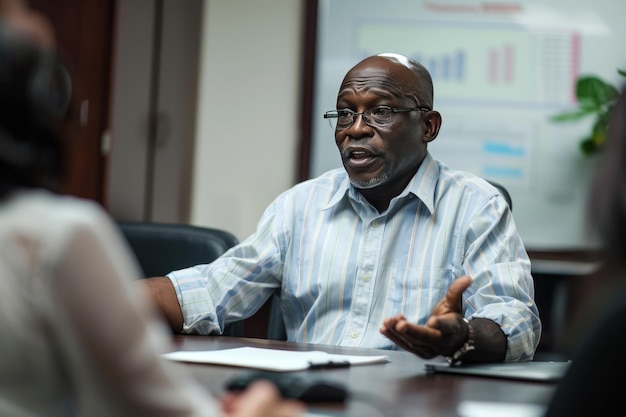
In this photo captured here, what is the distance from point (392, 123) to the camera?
2.45 metres

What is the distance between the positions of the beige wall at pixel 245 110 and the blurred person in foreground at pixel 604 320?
3205 mm

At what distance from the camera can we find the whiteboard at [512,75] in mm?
3910

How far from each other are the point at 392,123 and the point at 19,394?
177 centimetres

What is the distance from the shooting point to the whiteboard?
391 cm

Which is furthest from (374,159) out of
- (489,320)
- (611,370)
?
(611,370)

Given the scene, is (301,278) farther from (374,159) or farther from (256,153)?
(256,153)

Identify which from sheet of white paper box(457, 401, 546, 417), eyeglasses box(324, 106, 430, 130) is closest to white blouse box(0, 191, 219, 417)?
Answer: sheet of white paper box(457, 401, 546, 417)

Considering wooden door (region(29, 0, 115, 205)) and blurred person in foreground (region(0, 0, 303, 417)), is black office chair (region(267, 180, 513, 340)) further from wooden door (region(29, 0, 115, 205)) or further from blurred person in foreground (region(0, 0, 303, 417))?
wooden door (region(29, 0, 115, 205))

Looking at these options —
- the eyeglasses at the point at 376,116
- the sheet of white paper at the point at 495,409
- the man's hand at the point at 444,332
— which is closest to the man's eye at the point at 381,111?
the eyeglasses at the point at 376,116

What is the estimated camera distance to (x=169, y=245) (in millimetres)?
2398

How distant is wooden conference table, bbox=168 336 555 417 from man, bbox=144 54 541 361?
1.40 ft

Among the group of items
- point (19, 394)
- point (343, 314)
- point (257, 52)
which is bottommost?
point (343, 314)

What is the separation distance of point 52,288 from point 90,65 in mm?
3291

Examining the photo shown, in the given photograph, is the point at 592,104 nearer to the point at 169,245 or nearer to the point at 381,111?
the point at 381,111
